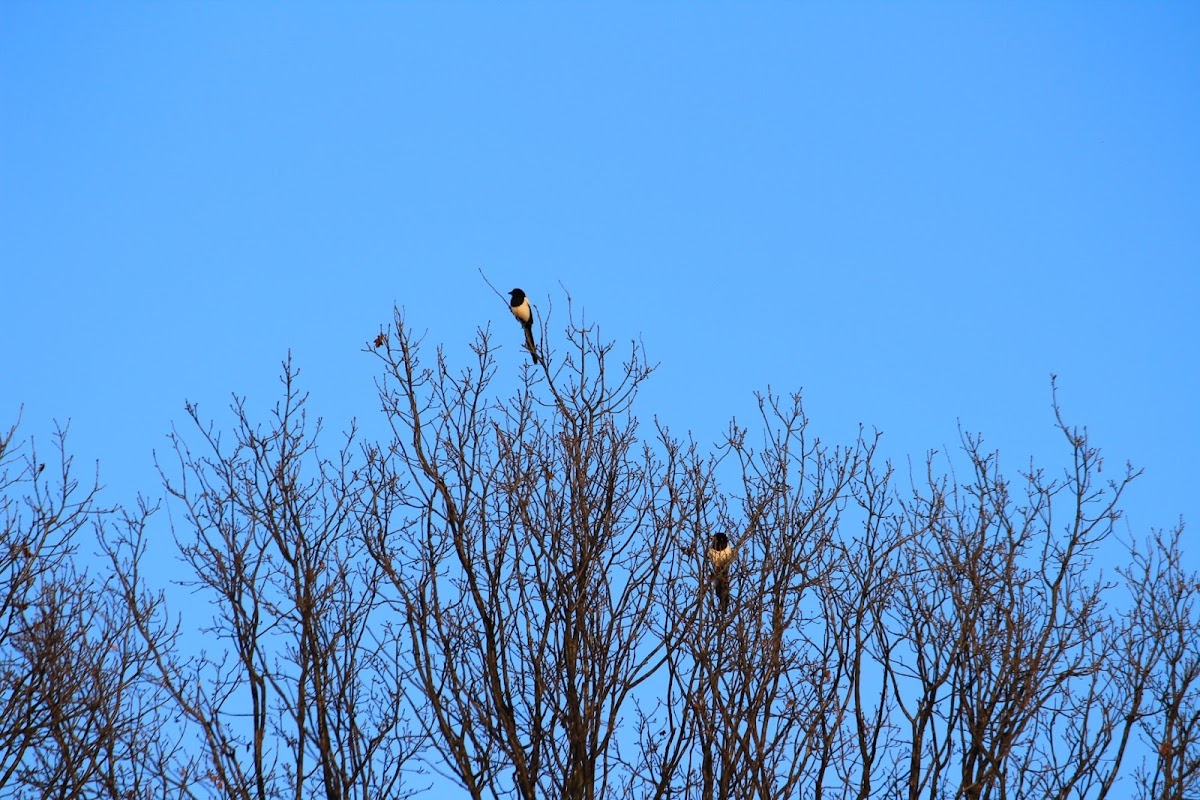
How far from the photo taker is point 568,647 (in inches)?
278

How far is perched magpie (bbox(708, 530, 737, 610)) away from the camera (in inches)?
296

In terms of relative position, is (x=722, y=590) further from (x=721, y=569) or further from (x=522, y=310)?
(x=522, y=310)

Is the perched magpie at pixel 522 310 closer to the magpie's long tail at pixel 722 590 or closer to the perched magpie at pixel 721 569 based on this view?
the perched magpie at pixel 721 569

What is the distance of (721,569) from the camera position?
769 centimetres

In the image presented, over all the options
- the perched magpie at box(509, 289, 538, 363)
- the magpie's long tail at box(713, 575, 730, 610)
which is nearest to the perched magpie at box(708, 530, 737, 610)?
the magpie's long tail at box(713, 575, 730, 610)

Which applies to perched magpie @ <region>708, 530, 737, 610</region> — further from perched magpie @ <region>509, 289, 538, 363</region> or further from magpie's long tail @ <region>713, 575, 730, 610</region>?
perched magpie @ <region>509, 289, 538, 363</region>

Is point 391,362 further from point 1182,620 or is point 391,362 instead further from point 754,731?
point 1182,620

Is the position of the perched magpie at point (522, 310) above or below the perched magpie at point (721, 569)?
above

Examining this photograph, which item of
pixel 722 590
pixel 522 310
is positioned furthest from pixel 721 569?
pixel 522 310

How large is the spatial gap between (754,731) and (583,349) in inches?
88.9

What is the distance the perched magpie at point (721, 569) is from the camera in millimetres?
7527

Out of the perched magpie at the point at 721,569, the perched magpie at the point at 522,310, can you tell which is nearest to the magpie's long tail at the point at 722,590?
the perched magpie at the point at 721,569

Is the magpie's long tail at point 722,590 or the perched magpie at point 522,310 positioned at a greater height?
the perched magpie at point 522,310

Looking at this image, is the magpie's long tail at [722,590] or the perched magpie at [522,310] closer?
the magpie's long tail at [722,590]
